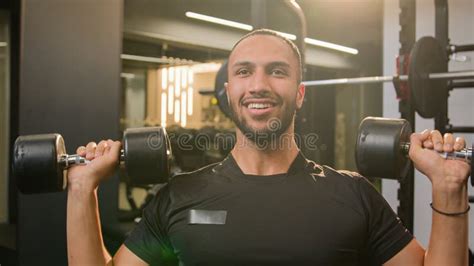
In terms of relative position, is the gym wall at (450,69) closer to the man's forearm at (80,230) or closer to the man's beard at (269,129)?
the man's beard at (269,129)

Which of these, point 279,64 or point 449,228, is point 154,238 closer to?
point 279,64

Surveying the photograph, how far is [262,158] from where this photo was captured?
4.27 ft

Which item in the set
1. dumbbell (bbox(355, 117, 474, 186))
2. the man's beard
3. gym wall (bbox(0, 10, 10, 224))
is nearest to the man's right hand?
the man's beard

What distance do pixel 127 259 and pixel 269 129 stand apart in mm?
512

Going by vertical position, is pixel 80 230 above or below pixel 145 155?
below

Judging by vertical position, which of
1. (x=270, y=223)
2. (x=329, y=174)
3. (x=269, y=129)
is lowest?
(x=270, y=223)

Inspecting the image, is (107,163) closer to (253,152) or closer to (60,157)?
(60,157)

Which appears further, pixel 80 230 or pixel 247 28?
pixel 247 28

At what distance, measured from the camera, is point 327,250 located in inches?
45.3

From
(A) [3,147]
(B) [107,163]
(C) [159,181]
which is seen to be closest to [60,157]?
(B) [107,163]

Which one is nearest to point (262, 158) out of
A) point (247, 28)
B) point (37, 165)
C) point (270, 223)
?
point (270, 223)

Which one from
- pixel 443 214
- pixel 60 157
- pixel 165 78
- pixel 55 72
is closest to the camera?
pixel 443 214

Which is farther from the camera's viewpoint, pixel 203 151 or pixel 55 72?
pixel 203 151

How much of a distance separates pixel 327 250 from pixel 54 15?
1.55m
